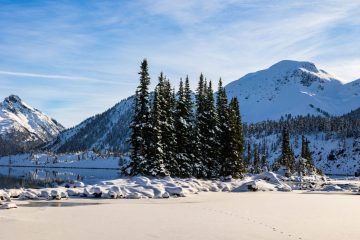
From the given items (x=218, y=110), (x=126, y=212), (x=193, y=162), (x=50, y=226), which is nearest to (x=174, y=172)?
(x=193, y=162)

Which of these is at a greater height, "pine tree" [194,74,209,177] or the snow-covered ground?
"pine tree" [194,74,209,177]

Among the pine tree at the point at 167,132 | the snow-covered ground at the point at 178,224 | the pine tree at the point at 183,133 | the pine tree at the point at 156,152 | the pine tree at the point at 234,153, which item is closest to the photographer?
the snow-covered ground at the point at 178,224

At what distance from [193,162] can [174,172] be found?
461cm

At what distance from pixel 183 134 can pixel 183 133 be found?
0.69 feet

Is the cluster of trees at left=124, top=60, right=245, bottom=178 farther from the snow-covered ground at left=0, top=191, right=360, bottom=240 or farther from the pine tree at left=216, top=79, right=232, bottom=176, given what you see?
the snow-covered ground at left=0, top=191, right=360, bottom=240

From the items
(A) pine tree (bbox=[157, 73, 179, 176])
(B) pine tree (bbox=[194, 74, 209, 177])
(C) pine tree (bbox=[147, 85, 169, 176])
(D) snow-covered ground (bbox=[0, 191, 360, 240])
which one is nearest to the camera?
(D) snow-covered ground (bbox=[0, 191, 360, 240])

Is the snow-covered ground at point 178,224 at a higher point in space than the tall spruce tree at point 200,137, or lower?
lower

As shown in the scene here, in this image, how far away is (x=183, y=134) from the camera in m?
62.0

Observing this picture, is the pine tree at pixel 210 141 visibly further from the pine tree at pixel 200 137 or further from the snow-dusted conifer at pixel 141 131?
the snow-dusted conifer at pixel 141 131

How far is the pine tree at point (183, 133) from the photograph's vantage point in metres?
60.5

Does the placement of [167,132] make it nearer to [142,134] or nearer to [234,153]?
[142,134]

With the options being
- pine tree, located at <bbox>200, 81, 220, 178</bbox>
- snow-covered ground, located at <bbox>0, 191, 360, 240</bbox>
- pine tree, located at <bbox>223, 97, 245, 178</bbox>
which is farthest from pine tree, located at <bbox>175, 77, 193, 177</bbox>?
snow-covered ground, located at <bbox>0, 191, 360, 240</bbox>

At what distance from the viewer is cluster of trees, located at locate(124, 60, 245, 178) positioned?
5456cm

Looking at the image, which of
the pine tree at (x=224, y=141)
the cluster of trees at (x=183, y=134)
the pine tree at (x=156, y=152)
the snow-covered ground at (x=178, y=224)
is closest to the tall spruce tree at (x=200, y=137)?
the cluster of trees at (x=183, y=134)
